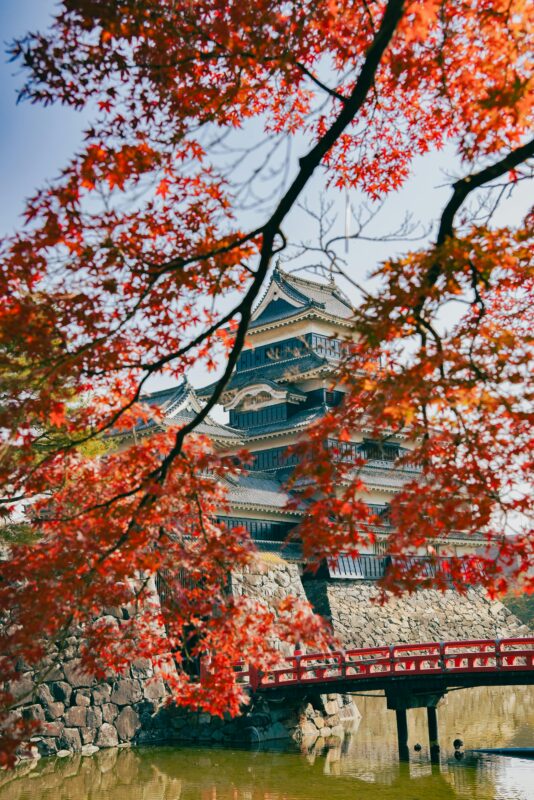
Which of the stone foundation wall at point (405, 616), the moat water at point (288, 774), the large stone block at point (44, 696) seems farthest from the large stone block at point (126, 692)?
the stone foundation wall at point (405, 616)

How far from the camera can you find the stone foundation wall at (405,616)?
2292cm

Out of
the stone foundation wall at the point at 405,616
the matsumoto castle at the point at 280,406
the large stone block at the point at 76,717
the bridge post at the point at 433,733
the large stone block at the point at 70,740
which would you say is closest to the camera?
the bridge post at the point at 433,733

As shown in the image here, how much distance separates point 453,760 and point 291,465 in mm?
13118

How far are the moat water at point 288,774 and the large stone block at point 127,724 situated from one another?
0.54 metres

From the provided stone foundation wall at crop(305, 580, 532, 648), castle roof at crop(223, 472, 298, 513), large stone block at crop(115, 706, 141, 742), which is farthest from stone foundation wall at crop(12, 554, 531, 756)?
stone foundation wall at crop(305, 580, 532, 648)

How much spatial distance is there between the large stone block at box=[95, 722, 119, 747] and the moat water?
0.33 m

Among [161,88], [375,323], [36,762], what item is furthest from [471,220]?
[36,762]

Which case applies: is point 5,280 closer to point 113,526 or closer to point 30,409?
point 30,409

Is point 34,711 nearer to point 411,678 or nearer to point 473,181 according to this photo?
point 411,678

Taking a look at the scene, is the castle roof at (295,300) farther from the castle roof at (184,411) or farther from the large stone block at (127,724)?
the large stone block at (127,724)

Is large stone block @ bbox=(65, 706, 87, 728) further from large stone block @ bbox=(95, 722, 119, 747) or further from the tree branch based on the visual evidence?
the tree branch

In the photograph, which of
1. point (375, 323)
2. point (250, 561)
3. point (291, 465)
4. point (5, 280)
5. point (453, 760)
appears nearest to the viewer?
point (375, 323)

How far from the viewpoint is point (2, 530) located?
563 inches

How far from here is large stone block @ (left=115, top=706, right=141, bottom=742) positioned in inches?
618
